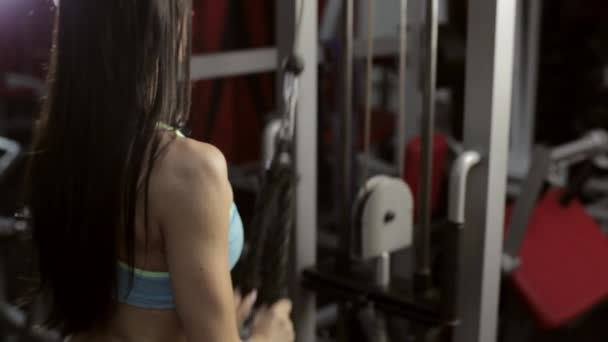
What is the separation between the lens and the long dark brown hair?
3.18 ft

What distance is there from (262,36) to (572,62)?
92.1 inches

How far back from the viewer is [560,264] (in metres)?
2.66

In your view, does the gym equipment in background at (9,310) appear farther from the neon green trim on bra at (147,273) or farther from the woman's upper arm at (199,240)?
the woman's upper arm at (199,240)

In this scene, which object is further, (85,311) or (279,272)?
(279,272)

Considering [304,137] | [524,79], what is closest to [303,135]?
[304,137]

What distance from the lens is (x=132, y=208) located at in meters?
1.00

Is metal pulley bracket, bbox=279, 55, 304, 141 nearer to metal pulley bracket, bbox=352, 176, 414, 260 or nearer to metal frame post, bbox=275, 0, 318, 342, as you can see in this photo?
metal frame post, bbox=275, 0, 318, 342

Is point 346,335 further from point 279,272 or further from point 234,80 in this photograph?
point 234,80

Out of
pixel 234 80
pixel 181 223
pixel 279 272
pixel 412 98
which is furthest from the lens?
pixel 412 98

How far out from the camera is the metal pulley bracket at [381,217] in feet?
5.68

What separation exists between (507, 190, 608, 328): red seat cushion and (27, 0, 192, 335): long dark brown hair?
6.06ft

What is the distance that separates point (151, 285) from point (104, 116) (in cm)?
25

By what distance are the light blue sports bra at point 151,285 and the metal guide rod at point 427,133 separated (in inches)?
25.9

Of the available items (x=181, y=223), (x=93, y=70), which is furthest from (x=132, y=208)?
(x=93, y=70)
